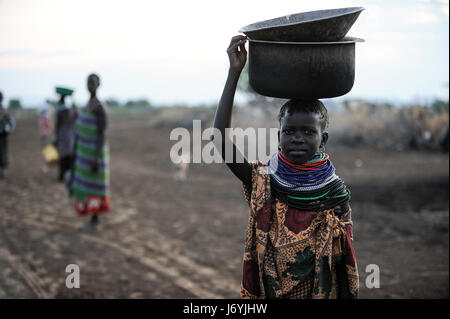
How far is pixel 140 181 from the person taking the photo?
9.45 metres

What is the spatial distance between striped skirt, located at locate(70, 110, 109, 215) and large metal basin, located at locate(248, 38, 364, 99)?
3.95m

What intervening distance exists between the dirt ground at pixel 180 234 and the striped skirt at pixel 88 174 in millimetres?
428

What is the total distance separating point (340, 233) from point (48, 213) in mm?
5715

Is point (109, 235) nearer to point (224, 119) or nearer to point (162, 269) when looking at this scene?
point (162, 269)

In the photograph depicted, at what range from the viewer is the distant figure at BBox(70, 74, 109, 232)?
5.25m

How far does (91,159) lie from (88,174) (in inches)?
8.4

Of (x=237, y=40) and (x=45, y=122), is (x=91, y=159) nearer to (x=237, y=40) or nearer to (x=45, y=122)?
(x=237, y=40)

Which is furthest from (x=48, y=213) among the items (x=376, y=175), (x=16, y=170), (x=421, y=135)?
(x=421, y=135)

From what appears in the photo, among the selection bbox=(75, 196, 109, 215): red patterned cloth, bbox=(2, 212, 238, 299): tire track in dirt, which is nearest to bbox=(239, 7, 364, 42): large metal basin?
bbox=(2, 212, 238, 299): tire track in dirt

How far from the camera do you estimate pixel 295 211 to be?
1.95 m

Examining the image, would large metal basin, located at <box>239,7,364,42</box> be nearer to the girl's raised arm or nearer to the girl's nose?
the girl's raised arm

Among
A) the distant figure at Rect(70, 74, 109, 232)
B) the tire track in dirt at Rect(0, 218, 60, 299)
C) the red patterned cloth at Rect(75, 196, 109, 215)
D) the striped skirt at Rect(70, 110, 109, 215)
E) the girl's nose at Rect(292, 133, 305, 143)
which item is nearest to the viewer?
the girl's nose at Rect(292, 133, 305, 143)

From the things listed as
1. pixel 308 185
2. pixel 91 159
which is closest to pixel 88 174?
pixel 91 159
